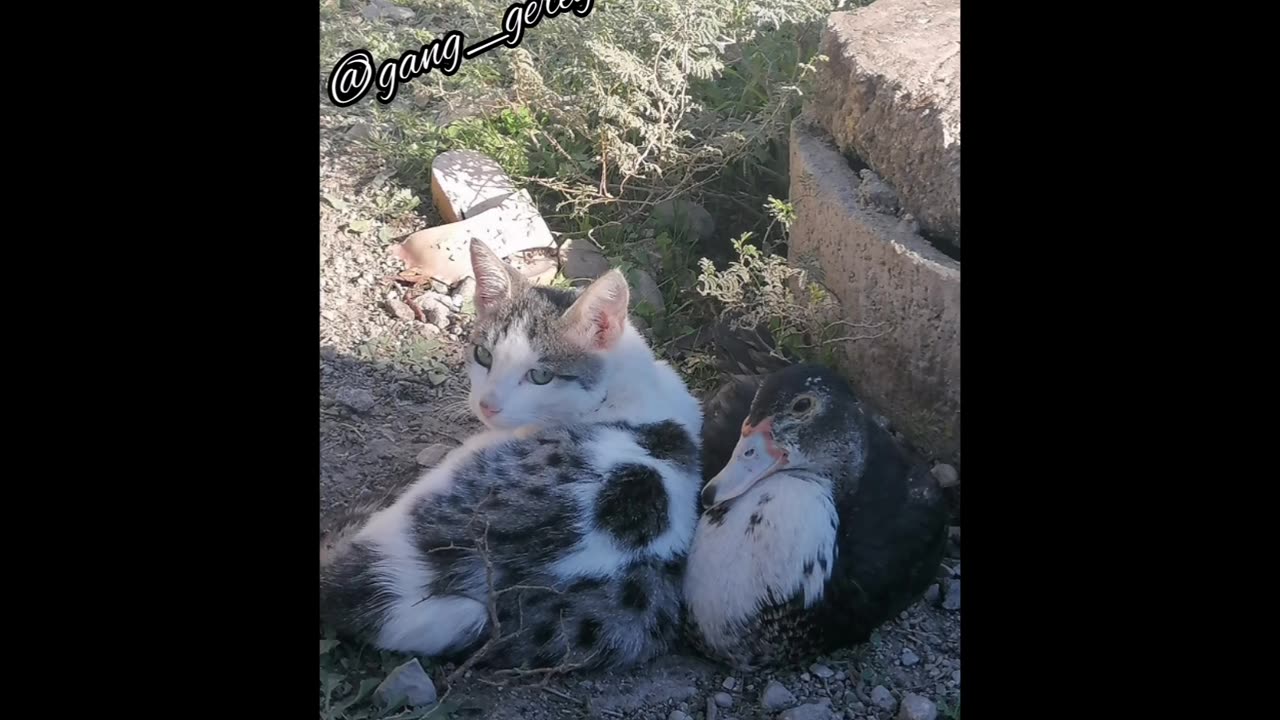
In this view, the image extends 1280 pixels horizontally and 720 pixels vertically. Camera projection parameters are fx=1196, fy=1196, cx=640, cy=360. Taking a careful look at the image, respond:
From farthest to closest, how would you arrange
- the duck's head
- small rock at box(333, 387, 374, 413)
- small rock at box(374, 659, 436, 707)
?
1. small rock at box(333, 387, 374, 413)
2. the duck's head
3. small rock at box(374, 659, 436, 707)

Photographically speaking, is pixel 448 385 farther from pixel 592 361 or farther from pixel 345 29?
pixel 345 29

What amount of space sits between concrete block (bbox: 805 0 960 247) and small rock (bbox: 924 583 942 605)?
80 cm

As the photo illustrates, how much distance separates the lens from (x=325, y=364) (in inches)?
109

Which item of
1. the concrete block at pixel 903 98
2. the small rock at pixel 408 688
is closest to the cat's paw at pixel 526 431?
the small rock at pixel 408 688

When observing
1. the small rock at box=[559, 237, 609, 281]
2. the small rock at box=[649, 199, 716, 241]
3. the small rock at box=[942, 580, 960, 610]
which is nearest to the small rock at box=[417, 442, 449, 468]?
the small rock at box=[559, 237, 609, 281]

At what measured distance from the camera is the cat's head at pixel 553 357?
8.52 feet

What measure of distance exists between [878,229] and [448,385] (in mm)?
1078

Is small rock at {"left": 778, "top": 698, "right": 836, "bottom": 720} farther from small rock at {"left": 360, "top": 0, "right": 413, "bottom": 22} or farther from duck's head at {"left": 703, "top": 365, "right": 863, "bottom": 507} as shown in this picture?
small rock at {"left": 360, "top": 0, "right": 413, "bottom": 22}

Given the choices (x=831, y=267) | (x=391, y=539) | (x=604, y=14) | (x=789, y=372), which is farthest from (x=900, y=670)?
(x=604, y=14)

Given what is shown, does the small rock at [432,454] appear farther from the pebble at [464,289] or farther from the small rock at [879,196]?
the small rock at [879,196]

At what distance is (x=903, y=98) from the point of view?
2.92 metres

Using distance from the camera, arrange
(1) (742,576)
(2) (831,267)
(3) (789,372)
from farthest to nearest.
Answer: (2) (831,267)
(3) (789,372)
(1) (742,576)

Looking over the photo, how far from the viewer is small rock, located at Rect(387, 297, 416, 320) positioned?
2.83 meters

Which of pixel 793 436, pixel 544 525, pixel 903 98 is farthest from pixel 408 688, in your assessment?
pixel 903 98
